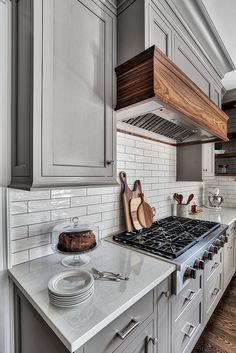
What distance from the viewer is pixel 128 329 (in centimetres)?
78

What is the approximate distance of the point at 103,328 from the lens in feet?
2.28

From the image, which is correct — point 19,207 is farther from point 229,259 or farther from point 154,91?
point 229,259

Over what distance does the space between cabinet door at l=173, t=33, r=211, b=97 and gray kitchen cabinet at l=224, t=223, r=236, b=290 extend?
157 centimetres

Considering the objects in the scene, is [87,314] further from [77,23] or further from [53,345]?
[77,23]

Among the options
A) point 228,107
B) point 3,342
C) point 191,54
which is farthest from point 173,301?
point 228,107

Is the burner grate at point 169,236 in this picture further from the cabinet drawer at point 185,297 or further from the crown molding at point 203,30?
the crown molding at point 203,30

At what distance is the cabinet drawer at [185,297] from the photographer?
114 centimetres

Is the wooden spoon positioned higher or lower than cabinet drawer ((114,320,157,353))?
higher

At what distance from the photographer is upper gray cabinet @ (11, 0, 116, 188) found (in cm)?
82

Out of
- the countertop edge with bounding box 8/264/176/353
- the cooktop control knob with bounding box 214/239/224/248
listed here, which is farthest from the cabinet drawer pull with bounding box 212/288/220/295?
the countertop edge with bounding box 8/264/176/353

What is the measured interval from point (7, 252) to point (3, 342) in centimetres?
47

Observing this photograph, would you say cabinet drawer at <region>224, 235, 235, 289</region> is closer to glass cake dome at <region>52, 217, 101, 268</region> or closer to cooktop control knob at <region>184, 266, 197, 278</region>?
cooktop control knob at <region>184, 266, 197, 278</region>

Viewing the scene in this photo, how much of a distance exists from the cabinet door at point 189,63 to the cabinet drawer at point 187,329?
1.72 meters

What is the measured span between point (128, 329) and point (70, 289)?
0.28 m
